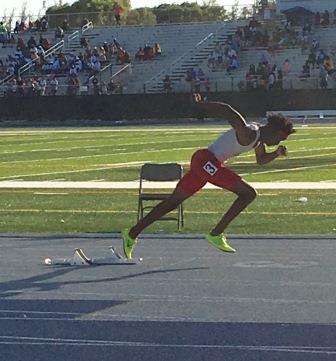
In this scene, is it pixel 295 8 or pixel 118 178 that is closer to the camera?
pixel 118 178

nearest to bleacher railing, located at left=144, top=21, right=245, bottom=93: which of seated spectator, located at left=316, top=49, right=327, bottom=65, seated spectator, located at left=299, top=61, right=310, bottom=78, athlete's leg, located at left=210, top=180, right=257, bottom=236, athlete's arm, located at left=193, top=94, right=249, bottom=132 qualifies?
seated spectator, located at left=299, top=61, right=310, bottom=78

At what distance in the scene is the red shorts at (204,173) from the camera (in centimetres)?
1079

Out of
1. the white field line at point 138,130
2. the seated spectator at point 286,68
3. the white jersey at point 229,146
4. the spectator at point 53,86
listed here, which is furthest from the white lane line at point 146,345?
the spectator at point 53,86

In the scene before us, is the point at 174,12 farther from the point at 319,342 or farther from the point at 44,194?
the point at 319,342

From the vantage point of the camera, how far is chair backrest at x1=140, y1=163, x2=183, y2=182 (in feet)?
50.8

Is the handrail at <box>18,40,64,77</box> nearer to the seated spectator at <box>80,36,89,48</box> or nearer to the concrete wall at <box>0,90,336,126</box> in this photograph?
the seated spectator at <box>80,36,89,48</box>

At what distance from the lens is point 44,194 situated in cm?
2055

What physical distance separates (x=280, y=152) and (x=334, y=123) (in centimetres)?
3582

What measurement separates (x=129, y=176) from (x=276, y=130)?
13437 mm

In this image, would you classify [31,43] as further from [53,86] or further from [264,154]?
[264,154]

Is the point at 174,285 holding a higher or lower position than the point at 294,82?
higher

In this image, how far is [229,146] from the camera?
10742 mm

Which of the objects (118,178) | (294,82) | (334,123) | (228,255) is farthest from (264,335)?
(294,82)

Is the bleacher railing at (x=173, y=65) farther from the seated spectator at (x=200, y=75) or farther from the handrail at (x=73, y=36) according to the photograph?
the handrail at (x=73, y=36)
